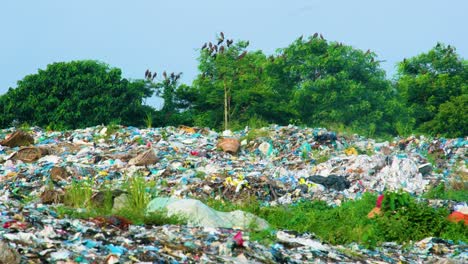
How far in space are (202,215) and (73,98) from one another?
18060 millimetres

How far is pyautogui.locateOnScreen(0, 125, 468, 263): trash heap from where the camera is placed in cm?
516

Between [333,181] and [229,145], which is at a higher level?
[229,145]

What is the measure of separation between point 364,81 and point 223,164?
54.9ft

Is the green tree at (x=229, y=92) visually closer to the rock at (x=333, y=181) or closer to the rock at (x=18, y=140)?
the rock at (x=18, y=140)

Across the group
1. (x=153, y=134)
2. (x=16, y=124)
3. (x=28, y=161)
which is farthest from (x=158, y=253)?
(x=16, y=124)

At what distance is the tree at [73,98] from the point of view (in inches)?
933

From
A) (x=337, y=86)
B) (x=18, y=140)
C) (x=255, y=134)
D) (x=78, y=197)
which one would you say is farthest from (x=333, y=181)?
(x=337, y=86)

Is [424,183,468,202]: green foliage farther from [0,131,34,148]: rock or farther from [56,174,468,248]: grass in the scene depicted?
[0,131,34,148]: rock

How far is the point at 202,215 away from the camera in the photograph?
6.70 metres

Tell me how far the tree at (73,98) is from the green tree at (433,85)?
12158 millimetres

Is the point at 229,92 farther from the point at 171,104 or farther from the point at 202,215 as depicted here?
the point at 202,215

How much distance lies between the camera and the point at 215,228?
6.19 meters

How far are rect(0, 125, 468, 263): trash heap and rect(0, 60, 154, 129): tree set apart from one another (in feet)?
18.2

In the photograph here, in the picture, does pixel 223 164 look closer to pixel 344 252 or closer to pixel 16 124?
pixel 344 252
